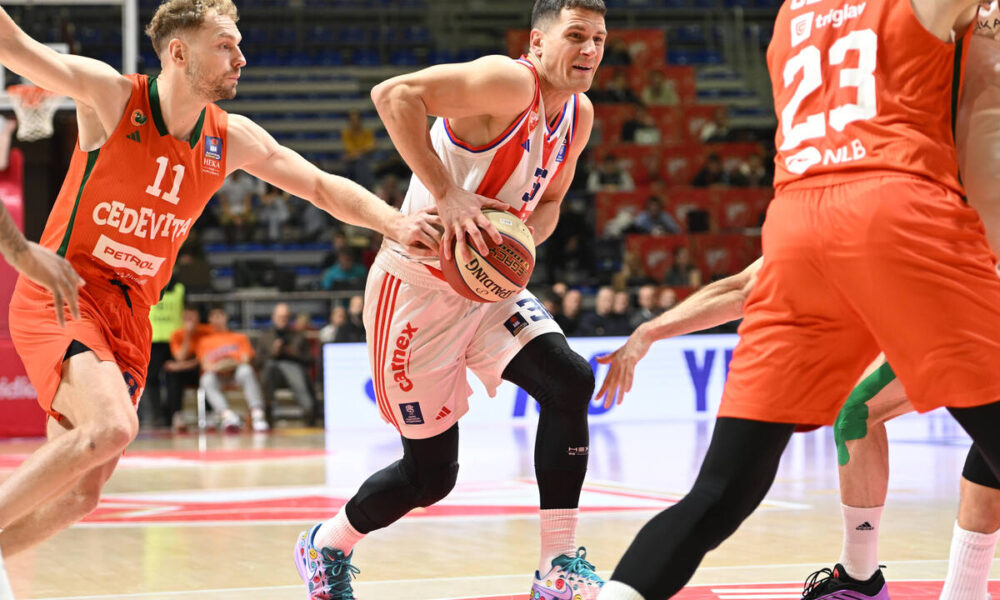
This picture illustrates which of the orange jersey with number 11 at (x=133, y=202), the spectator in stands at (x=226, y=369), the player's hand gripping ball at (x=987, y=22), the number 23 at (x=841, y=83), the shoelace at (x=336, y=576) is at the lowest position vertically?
the spectator in stands at (x=226, y=369)

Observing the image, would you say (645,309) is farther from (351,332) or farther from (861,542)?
(861,542)

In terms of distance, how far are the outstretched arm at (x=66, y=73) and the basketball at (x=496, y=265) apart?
4.30 feet

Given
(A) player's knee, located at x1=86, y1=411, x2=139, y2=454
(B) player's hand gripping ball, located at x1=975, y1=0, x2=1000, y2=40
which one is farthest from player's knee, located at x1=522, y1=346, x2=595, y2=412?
(B) player's hand gripping ball, located at x1=975, y1=0, x2=1000, y2=40

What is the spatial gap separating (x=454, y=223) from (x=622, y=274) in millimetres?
13176

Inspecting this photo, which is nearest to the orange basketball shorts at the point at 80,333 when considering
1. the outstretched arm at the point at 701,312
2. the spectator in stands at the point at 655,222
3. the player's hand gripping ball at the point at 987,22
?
the outstretched arm at the point at 701,312

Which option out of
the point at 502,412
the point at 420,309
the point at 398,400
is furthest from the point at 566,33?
the point at 502,412

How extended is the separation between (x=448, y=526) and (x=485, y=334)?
2321mm

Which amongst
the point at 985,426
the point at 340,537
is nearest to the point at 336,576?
the point at 340,537

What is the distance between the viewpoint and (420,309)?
4.46m

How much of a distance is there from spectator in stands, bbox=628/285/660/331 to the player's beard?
430 inches

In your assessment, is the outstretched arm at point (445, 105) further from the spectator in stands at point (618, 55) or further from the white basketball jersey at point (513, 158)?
the spectator in stands at point (618, 55)

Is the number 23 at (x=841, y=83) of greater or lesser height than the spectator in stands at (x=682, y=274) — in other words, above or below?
above

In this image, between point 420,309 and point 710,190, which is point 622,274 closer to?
point 710,190

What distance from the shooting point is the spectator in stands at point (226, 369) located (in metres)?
14.6
